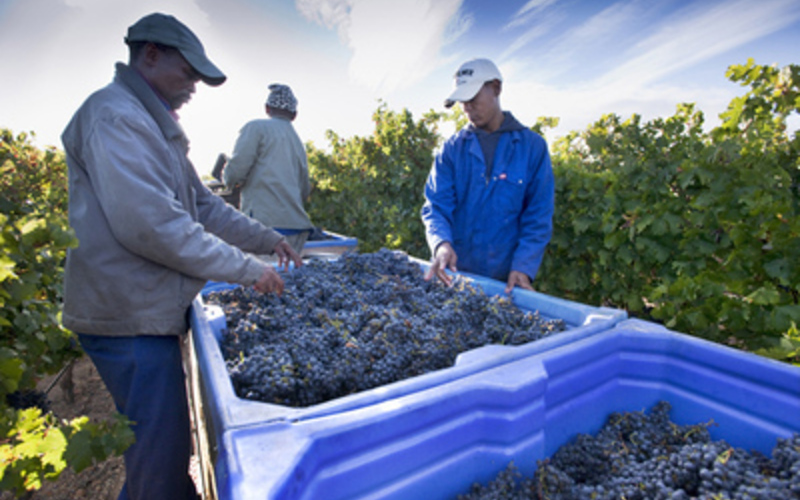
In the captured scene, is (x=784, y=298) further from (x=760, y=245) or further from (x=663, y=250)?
(x=663, y=250)

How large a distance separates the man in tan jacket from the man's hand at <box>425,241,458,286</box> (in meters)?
2.33

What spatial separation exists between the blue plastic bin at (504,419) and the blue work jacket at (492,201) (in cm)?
110

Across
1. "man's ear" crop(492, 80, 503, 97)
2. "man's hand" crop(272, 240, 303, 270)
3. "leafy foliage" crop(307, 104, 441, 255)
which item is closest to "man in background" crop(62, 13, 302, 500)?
"man's hand" crop(272, 240, 303, 270)

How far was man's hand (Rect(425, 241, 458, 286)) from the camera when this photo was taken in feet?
6.48

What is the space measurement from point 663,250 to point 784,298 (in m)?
0.91

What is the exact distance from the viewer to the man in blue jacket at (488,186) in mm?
2316

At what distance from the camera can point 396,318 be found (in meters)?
1.49

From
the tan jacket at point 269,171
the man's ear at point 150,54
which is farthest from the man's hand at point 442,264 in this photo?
the tan jacket at point 269,171

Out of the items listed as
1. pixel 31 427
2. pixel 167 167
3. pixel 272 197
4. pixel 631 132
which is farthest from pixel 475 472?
pixel 272 197

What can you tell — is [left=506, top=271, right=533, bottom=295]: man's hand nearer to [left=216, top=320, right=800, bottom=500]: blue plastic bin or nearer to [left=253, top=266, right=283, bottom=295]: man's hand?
[left=216, top=320, right=800, bottom=500]: blue plastic bin

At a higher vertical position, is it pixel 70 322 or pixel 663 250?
pixel 663 250

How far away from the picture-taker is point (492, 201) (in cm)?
238

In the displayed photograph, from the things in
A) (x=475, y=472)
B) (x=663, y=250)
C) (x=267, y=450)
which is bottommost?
(x=475, y=472)

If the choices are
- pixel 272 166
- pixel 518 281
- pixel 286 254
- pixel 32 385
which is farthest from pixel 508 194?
pixel 272 166
